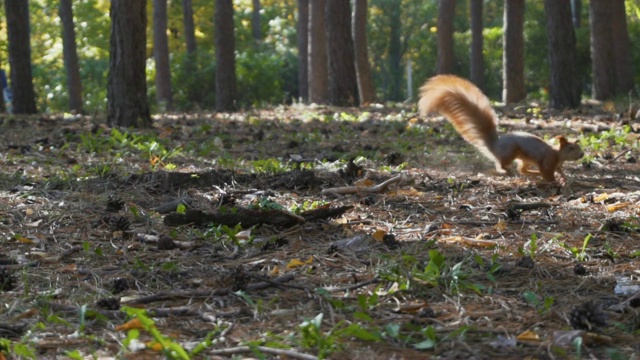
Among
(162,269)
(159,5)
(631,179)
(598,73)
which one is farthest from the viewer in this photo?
(159,5)

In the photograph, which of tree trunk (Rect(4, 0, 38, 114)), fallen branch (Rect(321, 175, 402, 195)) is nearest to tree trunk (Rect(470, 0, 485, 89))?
→ tree trunk (Rect(4, 0, 38, 114))

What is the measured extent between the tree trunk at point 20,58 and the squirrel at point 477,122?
1139 centimetres

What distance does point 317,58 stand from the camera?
2252 cm

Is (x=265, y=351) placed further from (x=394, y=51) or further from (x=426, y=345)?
(x=394, y=51)

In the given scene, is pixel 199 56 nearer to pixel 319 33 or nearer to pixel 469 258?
pixel 319 33

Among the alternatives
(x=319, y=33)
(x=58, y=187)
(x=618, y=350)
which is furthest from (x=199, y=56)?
(x=618, y=350)

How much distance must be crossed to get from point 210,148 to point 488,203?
4137mm

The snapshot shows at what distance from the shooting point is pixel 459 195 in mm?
6754

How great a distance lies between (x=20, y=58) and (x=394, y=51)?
104ft

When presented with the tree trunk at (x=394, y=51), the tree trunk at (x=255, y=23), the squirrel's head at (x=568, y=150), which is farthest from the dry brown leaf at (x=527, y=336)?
the tree trunk at (x=255, y=23)

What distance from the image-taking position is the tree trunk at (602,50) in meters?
18.1

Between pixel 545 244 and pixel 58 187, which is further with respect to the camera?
pixel 58 187

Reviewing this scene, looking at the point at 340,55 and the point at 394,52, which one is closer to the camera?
the point at 340,55

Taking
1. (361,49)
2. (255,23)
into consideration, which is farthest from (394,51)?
(361,49)
